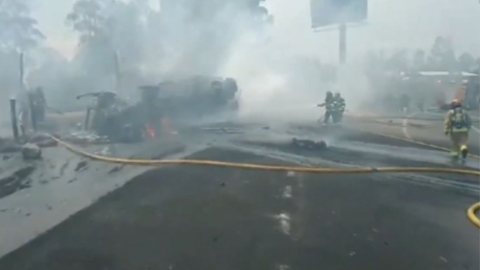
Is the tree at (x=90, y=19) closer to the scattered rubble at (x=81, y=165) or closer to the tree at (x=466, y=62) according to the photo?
the scattered rubble at (x=81, y=165)

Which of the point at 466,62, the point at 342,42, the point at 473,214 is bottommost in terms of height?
the point at 473,214

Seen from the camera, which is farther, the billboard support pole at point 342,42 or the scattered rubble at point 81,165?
the billboard support pole at point 342,42

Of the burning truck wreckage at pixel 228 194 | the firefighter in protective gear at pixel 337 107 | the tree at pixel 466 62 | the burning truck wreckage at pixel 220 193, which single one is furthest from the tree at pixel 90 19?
the tree at pixel 466 62

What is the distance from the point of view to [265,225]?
5.27 metres

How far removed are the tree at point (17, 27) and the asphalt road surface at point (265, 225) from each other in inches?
403

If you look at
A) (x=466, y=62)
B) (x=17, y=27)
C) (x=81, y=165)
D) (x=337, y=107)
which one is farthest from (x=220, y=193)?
(x=466, y=62)

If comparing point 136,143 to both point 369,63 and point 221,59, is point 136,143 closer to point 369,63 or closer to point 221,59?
point 221,59

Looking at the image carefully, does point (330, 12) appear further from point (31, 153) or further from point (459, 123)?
point (31, 153)

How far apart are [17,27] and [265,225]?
13859 mm

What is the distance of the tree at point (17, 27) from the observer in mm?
15305

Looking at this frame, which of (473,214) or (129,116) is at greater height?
(129,116)

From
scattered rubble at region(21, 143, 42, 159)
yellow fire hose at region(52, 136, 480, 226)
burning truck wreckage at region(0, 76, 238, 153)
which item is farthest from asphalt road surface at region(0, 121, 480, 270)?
burning truck wreckage at region(0, 76, 238, 153)

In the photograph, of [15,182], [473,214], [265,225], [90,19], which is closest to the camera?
[265,225]

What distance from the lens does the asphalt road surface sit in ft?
14.2
